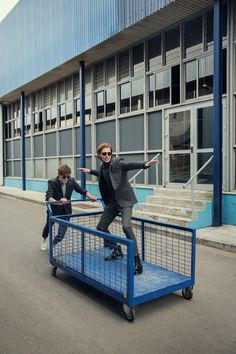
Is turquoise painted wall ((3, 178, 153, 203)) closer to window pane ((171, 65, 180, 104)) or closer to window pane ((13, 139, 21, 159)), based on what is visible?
window pane ((13, 139, 21, 159))

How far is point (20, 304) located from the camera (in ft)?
15.0

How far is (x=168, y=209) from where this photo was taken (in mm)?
9547

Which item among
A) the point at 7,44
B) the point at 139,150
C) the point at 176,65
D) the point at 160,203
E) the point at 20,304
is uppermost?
the point at 7,44

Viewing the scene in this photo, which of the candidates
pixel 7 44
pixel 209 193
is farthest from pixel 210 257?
pixel 7 44

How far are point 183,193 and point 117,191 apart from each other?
5.18m

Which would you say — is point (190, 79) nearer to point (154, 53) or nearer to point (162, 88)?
point (162, 88)

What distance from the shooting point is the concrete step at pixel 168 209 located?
29.6ft

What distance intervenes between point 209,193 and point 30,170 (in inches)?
564

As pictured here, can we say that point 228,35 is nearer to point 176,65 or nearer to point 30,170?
point 176,65

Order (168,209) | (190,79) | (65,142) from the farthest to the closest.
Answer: (65,142)
(190,79)
(168,209)

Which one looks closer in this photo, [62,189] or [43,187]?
[62,189]

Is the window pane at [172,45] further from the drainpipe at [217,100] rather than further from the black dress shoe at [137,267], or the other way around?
the black dress shoe at [137,267]

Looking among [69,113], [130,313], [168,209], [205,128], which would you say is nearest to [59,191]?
[130,313]

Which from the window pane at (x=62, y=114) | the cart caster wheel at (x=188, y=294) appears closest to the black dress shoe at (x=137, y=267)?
the cart caster wheel at (x=188, y=294)
